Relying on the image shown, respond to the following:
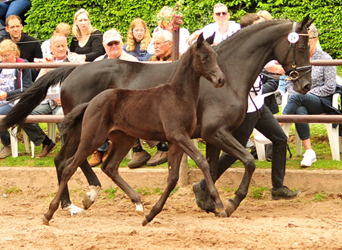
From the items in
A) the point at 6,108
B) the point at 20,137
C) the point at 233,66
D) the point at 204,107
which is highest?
the point at 233,66

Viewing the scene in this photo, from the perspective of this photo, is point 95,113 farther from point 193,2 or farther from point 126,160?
point 193,2

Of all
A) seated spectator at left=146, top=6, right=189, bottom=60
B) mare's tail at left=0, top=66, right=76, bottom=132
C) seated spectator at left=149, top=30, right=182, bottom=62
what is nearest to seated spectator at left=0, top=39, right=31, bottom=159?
mare's tail at left=0, top=66, right=76, bottom=132

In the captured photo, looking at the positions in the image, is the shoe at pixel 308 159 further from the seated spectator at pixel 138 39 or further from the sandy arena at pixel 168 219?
the seated spectator at pixel 138 39

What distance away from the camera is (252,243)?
461 centimetres

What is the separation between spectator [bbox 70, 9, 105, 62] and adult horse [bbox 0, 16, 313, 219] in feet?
6.98

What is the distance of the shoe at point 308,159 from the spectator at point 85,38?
3.29m

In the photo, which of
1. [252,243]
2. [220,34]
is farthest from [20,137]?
[252,243]

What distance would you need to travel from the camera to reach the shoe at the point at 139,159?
23.8 feet

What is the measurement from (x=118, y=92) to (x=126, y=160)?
7.37ft

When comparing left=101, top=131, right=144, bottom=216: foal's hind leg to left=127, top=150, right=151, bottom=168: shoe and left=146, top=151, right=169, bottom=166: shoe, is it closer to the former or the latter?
left=127, top=150, right=151, bottom=168: shoe

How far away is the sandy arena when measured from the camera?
15.3ft

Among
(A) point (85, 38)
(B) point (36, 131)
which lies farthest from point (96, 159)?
(A) point (85, 38)

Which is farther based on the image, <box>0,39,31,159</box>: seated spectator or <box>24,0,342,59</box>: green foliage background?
<box>24,0,342,59</box>: green foliage background

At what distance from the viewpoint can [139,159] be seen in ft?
24.0
